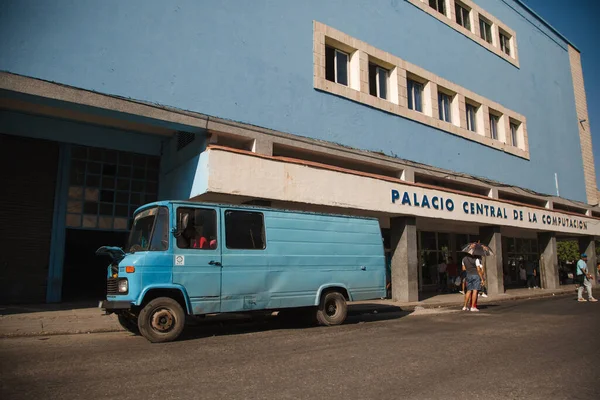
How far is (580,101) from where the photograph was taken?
1186 inches

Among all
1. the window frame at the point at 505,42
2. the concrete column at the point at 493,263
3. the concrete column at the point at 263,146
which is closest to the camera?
the concrete column at the point at 263,146

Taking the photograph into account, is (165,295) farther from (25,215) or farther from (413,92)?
(413,92)

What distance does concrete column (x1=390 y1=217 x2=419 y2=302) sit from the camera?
16.1m

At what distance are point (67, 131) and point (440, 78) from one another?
14885 millimetres

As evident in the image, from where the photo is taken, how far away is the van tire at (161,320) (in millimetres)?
7336

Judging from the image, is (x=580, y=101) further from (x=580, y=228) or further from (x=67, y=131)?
(x=67, y=131)

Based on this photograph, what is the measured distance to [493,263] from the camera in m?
20.6

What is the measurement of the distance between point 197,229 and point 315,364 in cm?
358

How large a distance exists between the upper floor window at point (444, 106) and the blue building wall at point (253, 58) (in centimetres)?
83

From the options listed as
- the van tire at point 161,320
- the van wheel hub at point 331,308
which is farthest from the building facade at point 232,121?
the van tire at point 161,320

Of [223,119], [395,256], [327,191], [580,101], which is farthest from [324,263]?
[580,101]

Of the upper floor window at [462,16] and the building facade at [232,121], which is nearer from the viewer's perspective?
the building facade at [232,121]

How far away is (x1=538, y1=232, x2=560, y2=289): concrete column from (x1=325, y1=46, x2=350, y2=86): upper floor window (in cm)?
1644

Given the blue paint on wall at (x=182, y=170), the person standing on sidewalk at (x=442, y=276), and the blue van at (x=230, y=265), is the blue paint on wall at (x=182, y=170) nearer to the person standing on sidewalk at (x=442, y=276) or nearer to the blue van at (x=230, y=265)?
the blue van at (x=230, y=265)
